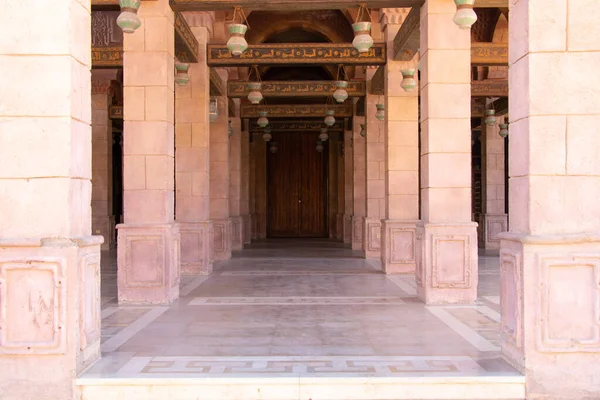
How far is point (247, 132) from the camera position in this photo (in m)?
22.4

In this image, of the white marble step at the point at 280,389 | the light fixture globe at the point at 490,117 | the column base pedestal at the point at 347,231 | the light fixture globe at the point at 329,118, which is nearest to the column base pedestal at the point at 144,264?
the white marble step at the point at 280,389

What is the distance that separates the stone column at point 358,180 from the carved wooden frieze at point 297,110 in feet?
1.64

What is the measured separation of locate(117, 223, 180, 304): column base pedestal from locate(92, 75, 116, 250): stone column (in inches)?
375

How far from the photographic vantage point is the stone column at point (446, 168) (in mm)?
8445

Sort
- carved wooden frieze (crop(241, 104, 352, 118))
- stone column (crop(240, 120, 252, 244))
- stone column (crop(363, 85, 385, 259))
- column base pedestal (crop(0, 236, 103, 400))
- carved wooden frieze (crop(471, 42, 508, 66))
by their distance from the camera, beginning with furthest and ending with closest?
1. stone column (crop(240, 120, 252, 244))
2. carved wooden frieze (crop(241, 104, 352, 118))
3. stone column (crop(363, 85, 385, 259))
4. carved wooden frieze (crop(471, 42, 508, 66))
5. column base pedestal (crop(0, 236, 103, 400))

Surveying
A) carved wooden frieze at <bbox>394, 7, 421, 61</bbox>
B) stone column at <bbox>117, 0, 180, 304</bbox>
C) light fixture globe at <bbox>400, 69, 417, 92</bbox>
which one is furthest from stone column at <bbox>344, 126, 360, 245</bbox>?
stone column at <bbox>117, 0, 180, 304</bbox>

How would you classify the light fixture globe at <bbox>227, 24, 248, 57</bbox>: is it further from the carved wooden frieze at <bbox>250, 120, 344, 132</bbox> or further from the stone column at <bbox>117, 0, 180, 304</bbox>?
the carved wooden frieze at <bbox>250, 120, 344, 132</bbox>

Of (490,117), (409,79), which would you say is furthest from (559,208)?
(490,117)

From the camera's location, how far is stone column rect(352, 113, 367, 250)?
1817 cm

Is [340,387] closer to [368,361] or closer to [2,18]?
[368,361]

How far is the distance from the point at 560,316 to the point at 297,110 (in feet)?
47.6

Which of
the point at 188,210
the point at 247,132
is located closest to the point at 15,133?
the point at 188,210

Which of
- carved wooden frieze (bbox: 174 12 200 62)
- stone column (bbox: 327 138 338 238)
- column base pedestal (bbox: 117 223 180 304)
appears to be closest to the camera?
column base pedestal (bbox: 117 223 180 304)

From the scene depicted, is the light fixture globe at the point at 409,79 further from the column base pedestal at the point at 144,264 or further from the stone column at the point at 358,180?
the stone column at the point at 358,180
